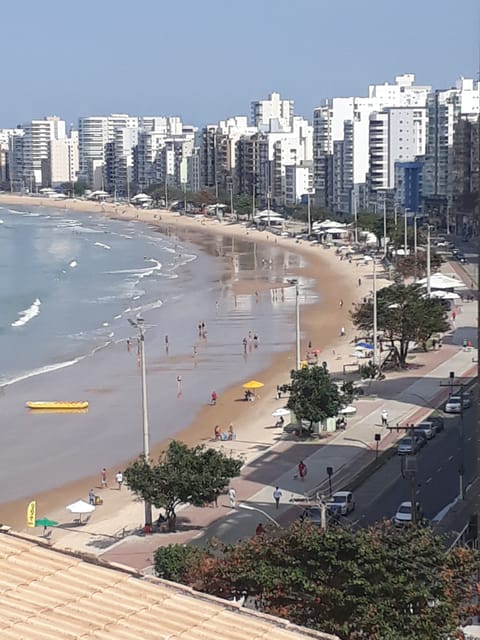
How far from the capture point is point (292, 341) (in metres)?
44.5

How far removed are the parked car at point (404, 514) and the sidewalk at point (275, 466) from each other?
2101 mm

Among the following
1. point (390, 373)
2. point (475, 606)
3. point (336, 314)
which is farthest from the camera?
point (336, 314)

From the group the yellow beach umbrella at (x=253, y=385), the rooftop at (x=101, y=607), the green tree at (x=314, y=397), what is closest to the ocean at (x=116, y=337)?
the yellow beach umbrella at (x=253, y=385)

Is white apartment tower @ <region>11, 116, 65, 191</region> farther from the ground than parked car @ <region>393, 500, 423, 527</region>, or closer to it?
farther from the ground

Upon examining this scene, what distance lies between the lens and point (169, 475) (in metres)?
21.8

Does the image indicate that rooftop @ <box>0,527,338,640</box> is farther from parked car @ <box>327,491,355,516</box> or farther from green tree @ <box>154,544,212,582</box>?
parked car @ <box>327,491,355,516</box>

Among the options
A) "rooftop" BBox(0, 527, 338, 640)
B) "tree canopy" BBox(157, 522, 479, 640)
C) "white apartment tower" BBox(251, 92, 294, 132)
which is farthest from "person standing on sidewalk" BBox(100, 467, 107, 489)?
"white apartment tower" BBox(251, 92, 294, 132)

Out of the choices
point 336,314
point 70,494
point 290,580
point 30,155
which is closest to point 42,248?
point 336,314

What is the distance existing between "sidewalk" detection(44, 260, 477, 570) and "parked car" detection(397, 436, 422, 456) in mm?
514

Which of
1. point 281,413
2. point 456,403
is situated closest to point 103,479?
point 281,413

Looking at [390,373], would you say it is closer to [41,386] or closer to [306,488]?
[41,386]

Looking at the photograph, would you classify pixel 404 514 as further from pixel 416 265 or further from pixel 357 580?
pixel 416 265

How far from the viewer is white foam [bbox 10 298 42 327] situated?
49.6 m

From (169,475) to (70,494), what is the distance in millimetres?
5130
